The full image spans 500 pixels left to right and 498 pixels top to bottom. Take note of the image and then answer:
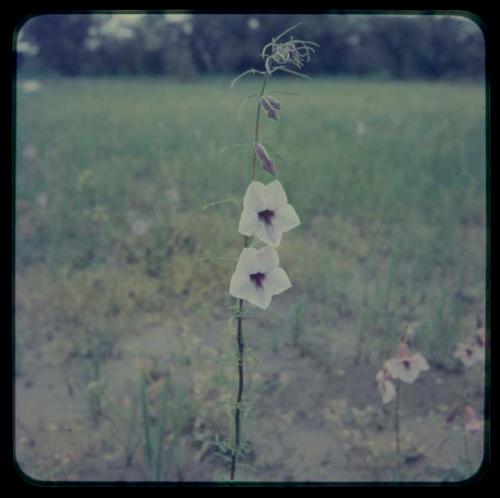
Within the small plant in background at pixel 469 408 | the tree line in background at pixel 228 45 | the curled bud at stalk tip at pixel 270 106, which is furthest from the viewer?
the tree line in background at pixel 228 45

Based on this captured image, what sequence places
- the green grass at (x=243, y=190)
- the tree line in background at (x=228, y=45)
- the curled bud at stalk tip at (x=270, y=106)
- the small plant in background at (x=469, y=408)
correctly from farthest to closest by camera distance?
the tree line in background at (x=228, y=45)
the green grass at (x=243, y=190)
the small plant in background at (x=469, y=408)
the curled bud at stalk tip at (x=270, y=106)

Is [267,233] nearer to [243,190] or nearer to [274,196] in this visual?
[274,196]

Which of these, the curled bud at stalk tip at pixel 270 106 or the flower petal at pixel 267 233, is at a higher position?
the curled bud at stalk tip at pixel 270 106

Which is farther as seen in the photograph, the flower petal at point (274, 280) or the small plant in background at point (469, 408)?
the small plant in background at point (469, 408)

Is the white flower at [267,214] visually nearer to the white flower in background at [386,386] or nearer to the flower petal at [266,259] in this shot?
the flower petal at [266,259]

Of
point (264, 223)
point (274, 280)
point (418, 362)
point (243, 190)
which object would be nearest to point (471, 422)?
point (418, 362)

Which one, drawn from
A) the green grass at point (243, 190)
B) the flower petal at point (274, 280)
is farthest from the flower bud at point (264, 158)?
the green grass at point (243, 190)
